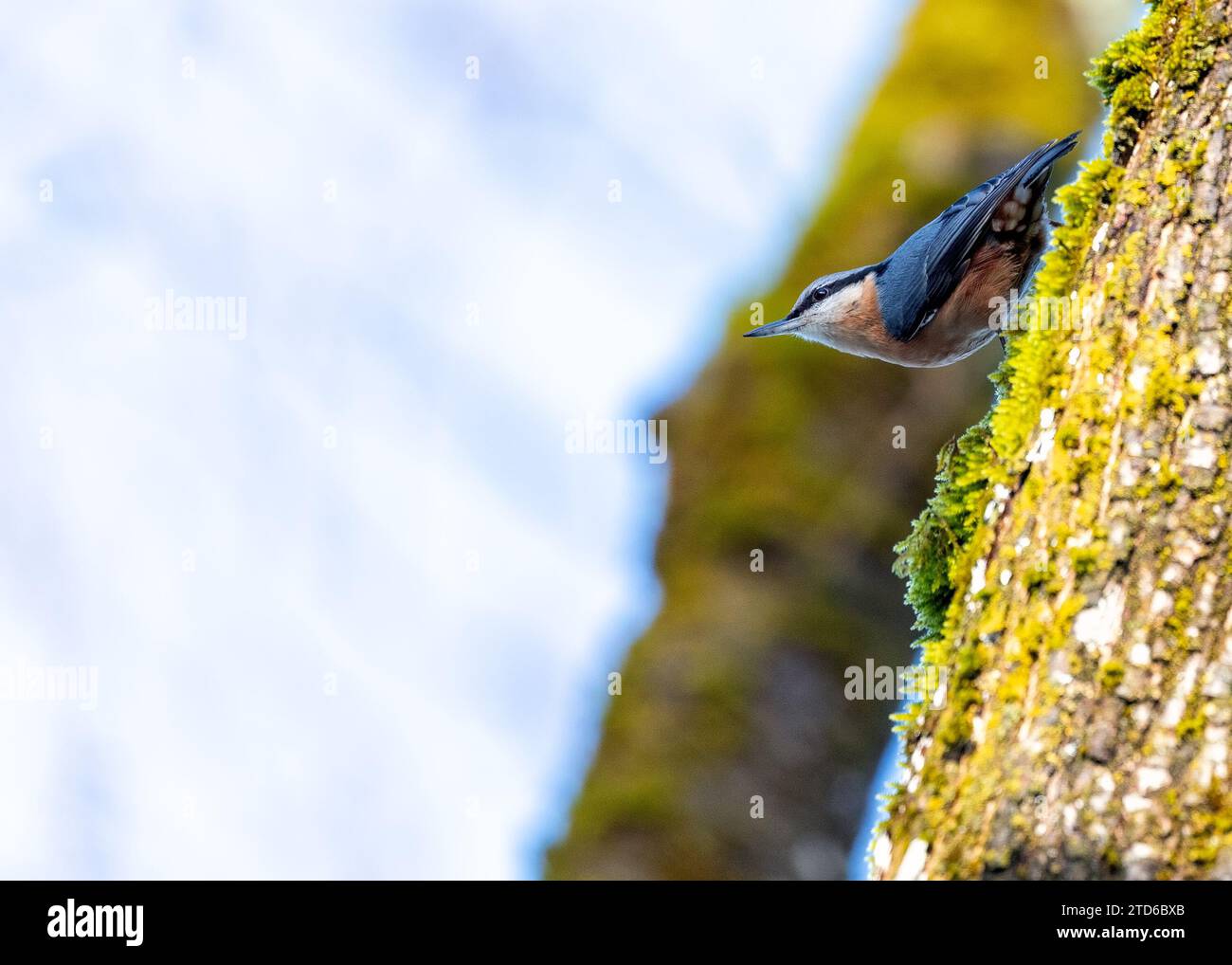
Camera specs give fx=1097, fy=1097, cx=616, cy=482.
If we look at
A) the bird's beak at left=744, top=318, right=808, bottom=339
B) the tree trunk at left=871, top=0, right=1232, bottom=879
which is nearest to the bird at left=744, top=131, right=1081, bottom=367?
the bird's beak at left=744, top=318, right=808, bottom=339

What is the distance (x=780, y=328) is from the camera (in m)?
4.39

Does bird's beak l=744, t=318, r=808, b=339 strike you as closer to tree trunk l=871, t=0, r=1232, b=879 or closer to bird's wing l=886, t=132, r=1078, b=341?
bird's wing l=886, t=132, r=1078, b=341

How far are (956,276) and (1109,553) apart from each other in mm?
2245

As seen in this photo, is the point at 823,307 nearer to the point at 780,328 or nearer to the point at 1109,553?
the point at 780,328

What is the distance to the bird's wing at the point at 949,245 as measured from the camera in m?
3.75

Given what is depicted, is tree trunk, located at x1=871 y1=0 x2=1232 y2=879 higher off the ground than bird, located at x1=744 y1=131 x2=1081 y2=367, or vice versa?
bird, located at x1=744 y1=131 x2=1081 y2=367

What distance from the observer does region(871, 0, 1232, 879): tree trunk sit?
1.73m

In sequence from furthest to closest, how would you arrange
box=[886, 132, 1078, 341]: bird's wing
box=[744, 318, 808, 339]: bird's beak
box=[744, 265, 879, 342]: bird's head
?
box=[744, 318, 808, 339]: bird's beak
box=[744, 265, 879, 342]: bird's head
box=[886, 132, 1078, 341]: bird's wing

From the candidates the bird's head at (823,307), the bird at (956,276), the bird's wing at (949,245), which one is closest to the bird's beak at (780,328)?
the bird's head at (823,307)

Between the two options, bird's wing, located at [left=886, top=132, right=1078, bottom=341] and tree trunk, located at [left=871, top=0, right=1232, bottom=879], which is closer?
tree trunk, located at [left=871, top=0, right=1232, bottom=879]

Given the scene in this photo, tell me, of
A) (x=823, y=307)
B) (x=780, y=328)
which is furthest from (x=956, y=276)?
(x=780, y=328)

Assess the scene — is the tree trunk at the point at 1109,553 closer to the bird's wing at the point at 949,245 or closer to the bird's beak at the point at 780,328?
the bird's wing at the point at 949,245

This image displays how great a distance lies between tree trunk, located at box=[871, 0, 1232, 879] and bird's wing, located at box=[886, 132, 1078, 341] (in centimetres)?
141
